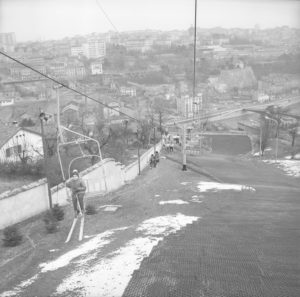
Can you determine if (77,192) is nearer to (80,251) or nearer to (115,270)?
(80,251)

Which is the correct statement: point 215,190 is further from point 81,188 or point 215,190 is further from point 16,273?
point 16,273

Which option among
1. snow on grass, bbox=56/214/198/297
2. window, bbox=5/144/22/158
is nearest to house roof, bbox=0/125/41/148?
window, bbox=5/144/22/158

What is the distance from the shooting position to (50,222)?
119 inches

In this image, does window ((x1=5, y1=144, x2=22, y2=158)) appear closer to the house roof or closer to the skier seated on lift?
the house roof

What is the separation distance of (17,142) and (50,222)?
29.5ft

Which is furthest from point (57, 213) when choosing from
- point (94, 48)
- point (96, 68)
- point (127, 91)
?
point (94, 48)

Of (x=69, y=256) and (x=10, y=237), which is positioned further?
(x=10, y=237)

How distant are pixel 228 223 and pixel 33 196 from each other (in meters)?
1.69

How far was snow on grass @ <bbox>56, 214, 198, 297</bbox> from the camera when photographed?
1933mm

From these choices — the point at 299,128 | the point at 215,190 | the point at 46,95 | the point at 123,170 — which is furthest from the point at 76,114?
the point at 215,190

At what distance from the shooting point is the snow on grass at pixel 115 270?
1.93 meters

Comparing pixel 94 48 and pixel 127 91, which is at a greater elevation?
pixel 94 48

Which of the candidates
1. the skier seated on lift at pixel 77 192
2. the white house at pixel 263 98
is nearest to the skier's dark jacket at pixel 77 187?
the skier seated on lift at pixel 77 192

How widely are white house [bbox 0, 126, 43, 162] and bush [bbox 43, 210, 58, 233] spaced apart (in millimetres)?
7385
